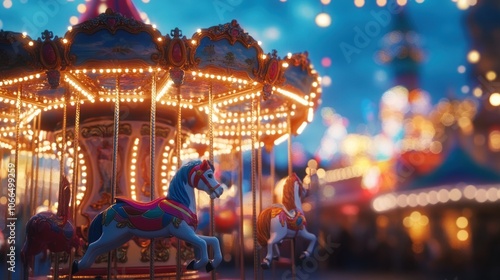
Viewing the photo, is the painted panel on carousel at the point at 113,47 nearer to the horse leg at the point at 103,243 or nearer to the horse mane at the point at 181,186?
the horse mane at the point at 181,186

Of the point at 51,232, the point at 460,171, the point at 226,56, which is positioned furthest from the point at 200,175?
the point at 460,171

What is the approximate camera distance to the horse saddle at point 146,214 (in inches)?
252

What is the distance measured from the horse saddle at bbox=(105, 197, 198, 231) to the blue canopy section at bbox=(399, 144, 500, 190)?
12.4 metres

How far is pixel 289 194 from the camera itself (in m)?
8.80

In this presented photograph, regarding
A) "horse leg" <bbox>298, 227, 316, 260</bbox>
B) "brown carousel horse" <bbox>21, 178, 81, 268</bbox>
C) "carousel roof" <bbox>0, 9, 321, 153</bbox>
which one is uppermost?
"carousel roof" <bbox>0, 9, 321, 153</bbox>

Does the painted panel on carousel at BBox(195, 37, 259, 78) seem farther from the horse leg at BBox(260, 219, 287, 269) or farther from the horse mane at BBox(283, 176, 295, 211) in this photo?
the horse leg at BBox(260, 219, 287, 269)

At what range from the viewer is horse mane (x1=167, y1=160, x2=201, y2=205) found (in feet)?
21.8

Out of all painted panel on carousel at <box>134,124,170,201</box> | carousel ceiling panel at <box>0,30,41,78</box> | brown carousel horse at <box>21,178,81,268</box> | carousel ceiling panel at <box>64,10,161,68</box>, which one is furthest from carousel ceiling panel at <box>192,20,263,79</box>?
brown carousel horse at <box>21,178,81,268</box>

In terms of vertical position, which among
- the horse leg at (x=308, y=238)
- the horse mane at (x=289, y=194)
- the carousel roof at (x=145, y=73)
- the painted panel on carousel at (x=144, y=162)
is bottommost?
the horse leg at (x=308, y=238)

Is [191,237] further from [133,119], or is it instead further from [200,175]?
[133,119]

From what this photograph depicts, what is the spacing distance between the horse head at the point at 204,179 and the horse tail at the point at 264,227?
5.72 feet

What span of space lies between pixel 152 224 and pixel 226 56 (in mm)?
2537

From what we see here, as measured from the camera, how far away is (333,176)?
→ 31891 millimetres

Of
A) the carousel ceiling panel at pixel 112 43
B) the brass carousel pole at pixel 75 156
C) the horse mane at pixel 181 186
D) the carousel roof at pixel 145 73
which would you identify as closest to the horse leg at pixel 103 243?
the horse mane at pixel 181 186
